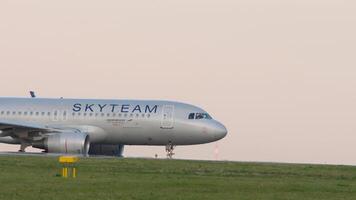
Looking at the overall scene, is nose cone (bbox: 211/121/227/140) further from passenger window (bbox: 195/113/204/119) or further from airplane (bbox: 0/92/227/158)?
passenger window (bbox: 195/113/204/119)

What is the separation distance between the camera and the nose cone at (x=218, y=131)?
175ft

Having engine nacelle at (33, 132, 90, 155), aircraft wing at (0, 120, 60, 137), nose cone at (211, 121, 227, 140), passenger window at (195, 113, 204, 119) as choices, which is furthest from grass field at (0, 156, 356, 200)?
passenger window at (195, 113, 204, 119)

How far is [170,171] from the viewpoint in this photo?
34.9 meters

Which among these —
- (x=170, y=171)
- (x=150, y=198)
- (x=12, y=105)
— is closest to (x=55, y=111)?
(x=12, y=105)

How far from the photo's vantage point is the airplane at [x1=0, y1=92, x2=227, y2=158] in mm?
53281

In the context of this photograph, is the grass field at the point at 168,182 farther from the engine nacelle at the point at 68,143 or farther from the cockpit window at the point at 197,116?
the cockpit window at the point at 197,116

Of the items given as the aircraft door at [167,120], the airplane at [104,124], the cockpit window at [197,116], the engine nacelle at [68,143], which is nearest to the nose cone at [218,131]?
the airplane at [104,124]

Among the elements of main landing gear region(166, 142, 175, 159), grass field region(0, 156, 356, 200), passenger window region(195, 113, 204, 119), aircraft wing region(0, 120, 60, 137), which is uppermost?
passenger window region(195, 113, 204, 119)

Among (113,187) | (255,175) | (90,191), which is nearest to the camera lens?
(90,191)

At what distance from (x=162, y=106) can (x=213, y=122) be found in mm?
3212

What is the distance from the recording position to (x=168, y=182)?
27.6 metres

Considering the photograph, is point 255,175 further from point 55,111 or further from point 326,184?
point 55,111

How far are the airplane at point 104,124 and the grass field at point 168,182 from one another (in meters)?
13.6

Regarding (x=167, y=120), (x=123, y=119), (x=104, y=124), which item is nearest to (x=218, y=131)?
(x=167, y=120)
